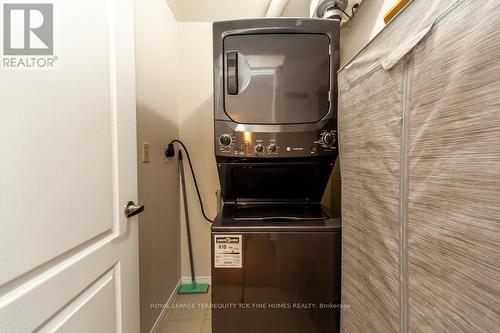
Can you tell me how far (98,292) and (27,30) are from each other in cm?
88

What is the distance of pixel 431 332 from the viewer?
50cm

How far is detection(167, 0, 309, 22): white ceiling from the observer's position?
1.84m

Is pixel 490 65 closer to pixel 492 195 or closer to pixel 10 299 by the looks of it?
pixel 492 195

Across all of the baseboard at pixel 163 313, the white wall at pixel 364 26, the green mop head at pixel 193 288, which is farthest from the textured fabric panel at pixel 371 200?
the green mop head at pixel 193 288

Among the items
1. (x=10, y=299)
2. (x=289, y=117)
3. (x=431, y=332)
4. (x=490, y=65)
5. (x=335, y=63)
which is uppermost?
(x=335, y=63)

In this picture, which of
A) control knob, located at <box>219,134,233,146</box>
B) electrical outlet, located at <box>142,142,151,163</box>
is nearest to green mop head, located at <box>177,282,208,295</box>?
electrical outlet, located at <box>142,142,151,163</box>

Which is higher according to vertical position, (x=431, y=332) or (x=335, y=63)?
(x=335, y=63)

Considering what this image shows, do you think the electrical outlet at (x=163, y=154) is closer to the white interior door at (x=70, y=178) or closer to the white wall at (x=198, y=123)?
the white wall at (x=198, y=123)

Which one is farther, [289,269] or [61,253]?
[289,269]

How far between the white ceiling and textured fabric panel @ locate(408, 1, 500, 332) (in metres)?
1.79

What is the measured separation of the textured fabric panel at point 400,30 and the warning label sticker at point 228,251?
96 cm

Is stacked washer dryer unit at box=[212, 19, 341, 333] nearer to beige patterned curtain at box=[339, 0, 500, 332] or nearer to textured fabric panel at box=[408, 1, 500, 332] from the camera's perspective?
beige patterned curtain at box=[339, 0, 500, 332]

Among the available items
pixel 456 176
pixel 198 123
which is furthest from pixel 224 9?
pixel 456 176

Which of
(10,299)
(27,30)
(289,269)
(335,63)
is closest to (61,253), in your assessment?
(10,299)
